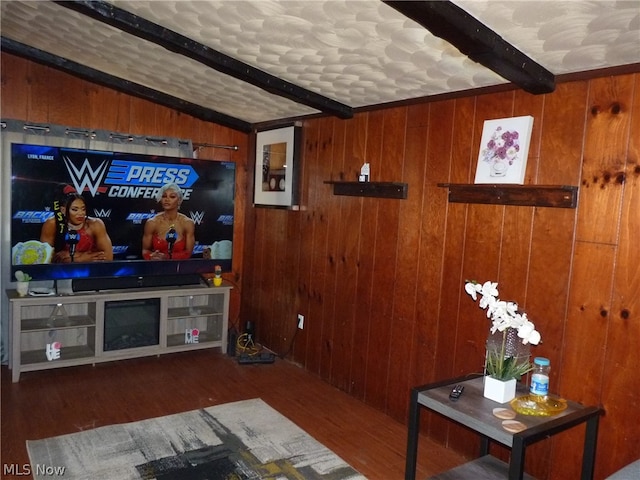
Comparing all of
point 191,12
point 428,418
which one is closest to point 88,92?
point 191,12

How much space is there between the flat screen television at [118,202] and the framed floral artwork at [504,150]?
8.00ft

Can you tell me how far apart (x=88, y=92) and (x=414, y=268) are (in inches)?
116

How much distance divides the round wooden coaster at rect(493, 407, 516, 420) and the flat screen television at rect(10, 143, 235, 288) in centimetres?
294

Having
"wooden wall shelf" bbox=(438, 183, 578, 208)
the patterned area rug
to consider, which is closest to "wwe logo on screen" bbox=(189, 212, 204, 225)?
the patterned area rug

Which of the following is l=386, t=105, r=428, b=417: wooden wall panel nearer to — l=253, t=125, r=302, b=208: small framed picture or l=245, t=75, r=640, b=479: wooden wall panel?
l=245, t=75, r=640, b=479: wooden wall panel

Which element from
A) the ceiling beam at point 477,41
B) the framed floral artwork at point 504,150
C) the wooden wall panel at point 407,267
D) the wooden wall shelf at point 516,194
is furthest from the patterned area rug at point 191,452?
the ceiling beam at point 477,41

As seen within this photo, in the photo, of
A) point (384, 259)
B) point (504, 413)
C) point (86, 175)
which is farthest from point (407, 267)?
point (86, 175)

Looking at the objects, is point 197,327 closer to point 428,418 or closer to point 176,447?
point 176,447

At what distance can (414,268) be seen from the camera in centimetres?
306

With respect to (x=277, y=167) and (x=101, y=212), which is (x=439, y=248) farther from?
(x=101, y=212)

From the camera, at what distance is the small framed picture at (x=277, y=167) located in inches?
160

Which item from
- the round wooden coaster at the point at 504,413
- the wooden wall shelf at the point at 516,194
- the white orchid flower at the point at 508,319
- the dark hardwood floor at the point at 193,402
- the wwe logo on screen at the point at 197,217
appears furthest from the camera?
the wwe logo on screen at the point at 197,217

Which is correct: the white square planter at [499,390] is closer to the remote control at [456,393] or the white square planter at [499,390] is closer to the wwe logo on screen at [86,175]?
the remote control at [456,393]

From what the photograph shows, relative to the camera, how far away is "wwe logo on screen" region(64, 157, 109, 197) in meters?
3.72
